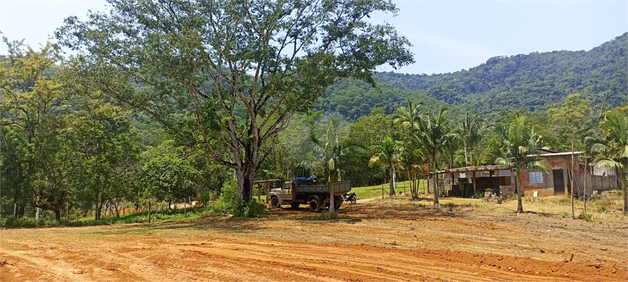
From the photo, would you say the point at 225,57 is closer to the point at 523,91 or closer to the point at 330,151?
the point at 330,151

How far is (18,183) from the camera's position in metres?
22.3

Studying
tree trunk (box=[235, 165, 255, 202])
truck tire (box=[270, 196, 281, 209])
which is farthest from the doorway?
tree trunk (box=[235, 165, 255, 202])

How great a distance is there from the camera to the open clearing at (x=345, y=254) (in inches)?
300

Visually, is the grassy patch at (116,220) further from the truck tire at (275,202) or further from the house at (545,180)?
the house at (545,180)

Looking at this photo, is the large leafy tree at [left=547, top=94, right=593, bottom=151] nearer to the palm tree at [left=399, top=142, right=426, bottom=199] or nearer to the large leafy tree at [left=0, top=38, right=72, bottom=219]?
the palm tree at [left=399, top=142, right=426, bottom=199]

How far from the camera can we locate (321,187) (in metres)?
22.6

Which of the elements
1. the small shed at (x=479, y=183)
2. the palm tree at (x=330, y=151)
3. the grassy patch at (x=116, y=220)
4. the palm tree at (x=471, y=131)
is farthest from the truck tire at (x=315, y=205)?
the palm tree at (x=471, y=131)

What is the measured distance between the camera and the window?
2980 cm

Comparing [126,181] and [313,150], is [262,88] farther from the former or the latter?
[126,181]

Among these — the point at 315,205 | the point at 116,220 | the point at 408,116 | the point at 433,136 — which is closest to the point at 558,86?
the point at 408,116

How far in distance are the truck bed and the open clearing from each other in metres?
6.08

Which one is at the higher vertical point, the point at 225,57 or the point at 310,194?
the point at 225,57

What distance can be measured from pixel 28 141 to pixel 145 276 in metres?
21.6

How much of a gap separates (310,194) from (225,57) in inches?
364
